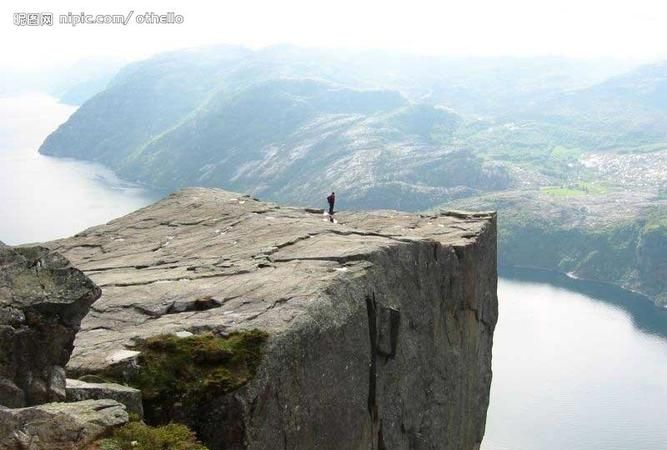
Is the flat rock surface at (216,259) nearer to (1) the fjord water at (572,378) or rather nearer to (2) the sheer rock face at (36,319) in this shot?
(2) the sheer rock face at (36,319)

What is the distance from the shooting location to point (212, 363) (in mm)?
18344

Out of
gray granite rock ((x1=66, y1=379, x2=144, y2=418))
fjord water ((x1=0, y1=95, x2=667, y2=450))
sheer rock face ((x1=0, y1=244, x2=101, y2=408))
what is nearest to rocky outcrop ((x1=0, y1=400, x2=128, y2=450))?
sheer rock face ((x1=0, y1=244, x2=101, y2=408))

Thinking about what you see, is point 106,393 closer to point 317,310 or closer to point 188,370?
point 188,370

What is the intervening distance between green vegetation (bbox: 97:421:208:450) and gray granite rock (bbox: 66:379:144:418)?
3.81 feet

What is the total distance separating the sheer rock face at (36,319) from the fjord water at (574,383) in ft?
→ 293

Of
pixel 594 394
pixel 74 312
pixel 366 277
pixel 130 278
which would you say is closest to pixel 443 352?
pixel 366 277

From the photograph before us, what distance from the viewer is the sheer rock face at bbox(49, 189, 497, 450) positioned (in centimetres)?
1902

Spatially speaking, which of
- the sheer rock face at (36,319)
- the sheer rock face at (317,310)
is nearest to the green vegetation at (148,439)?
the sheer rock face at (36,319)

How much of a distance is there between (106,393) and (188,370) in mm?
3061

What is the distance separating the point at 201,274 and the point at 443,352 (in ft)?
37.3

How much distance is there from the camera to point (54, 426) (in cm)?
1277

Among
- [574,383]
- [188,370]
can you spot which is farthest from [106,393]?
[574,383]

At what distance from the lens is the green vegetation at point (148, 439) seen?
43.1 ft

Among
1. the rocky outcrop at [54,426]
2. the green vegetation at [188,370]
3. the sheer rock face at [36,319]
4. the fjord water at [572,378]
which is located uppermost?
the sheer rock face at [36,319]
